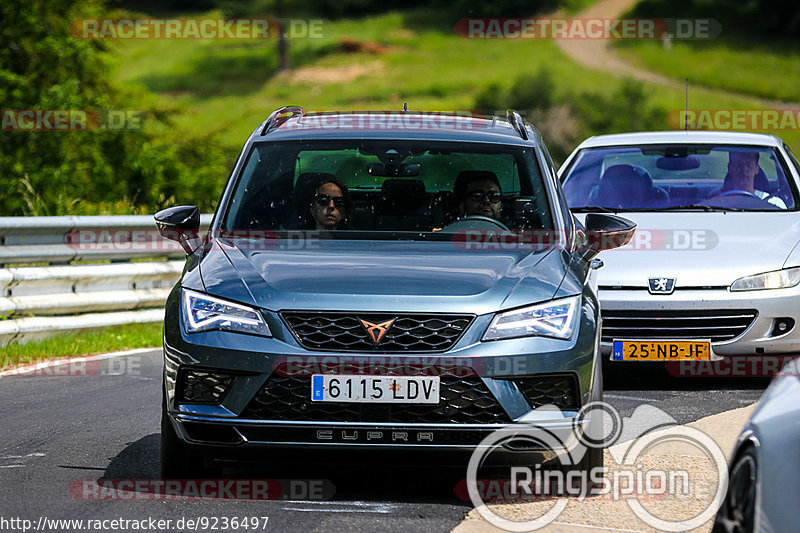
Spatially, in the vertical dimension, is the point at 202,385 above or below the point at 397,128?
below

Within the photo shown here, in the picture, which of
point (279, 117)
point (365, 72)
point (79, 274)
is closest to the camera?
point (279, 117)

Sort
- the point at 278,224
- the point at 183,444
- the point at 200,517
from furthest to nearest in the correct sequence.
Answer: the point at 278,224, the point at 183,444, the point at 200,517

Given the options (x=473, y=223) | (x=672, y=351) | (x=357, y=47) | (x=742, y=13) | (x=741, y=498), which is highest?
(x=742, y=13)

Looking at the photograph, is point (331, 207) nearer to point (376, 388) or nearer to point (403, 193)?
point (403, 193)

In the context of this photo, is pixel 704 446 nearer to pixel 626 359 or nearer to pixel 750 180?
pixel 626 359

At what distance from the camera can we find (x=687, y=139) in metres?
10.5

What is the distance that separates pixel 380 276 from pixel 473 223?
1.01m

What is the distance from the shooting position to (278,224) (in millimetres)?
6441

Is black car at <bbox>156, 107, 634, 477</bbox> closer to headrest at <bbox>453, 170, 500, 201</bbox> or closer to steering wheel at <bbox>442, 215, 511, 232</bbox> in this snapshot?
steering wheel at <bbox>442, 215, 511, 232</bbox>

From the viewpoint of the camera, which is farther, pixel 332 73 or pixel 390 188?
pixel 332 73

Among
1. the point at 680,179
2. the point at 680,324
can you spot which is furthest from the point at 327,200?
the point at 680,179

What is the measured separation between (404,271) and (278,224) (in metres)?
1.04

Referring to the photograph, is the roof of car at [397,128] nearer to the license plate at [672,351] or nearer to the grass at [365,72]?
the license plate at [672,351]

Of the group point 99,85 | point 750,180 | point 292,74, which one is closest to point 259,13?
point 292,74
